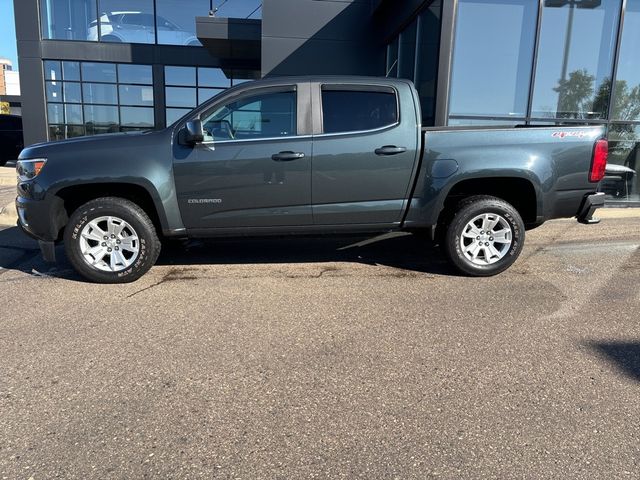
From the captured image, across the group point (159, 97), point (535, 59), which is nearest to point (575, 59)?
point (535, 59)

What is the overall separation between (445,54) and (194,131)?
17.7 ft

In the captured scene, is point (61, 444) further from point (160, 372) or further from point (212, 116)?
point (212, 116)

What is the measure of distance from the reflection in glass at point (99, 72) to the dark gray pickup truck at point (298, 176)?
13736 mm

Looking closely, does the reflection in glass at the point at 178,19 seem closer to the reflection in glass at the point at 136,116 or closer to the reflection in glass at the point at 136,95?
the reflection in glass at the point at 136,95

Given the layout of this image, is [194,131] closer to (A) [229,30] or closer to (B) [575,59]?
(B) [575,59]

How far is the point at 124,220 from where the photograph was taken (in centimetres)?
493

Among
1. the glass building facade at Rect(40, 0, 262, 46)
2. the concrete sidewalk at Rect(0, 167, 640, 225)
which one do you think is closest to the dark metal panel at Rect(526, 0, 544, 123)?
the concrete sidewalk at Rect(0, 167, 640, 225)

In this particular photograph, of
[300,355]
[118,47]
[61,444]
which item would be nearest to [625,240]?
[300,355]

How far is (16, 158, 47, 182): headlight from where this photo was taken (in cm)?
486

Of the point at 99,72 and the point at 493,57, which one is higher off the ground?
the point at 99,72

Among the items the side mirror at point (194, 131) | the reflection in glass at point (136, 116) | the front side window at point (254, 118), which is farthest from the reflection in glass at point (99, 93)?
the side mirror at point (194, 131)

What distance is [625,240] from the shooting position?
7289mm

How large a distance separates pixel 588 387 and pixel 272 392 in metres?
1.87

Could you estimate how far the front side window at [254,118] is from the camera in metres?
4.96
